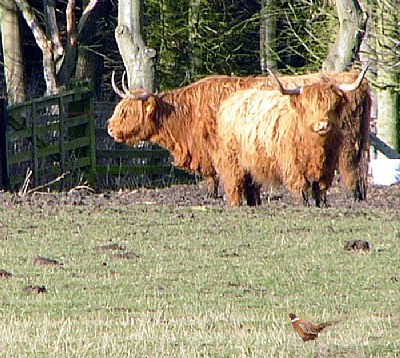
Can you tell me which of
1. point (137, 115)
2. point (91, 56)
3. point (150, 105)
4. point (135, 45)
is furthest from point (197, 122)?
point (91, 56)

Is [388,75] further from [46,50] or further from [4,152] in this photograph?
[4,152]

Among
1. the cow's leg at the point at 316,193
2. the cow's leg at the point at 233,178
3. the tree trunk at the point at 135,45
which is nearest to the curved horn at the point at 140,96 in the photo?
the cow's leg at the point at 233,178

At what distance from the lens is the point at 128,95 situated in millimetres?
16484

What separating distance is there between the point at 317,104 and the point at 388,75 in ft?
25.9

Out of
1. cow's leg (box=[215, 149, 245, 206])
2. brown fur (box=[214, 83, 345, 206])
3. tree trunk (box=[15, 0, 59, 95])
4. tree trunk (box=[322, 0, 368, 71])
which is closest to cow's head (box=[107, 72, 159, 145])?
cow's leg (box=[215, 149, 245, 206])

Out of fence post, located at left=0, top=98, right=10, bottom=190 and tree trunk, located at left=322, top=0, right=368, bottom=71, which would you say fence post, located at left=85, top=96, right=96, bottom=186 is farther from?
tree trunk, located at left=322, top=0, right=368, bottom=71

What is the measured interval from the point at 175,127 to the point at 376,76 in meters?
6.45

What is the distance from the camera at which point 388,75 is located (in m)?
21.2

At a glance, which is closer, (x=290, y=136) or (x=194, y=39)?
(x=290, y=136)

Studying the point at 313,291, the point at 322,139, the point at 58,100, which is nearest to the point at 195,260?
the point at 313,291

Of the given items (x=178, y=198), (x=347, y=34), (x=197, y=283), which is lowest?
(x=178, y=198)

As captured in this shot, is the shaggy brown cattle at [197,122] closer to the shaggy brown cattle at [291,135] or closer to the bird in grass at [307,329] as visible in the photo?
the shaggy brown cattle at [291,135]

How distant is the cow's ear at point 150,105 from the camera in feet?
54.0

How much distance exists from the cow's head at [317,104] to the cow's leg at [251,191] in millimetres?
1348
